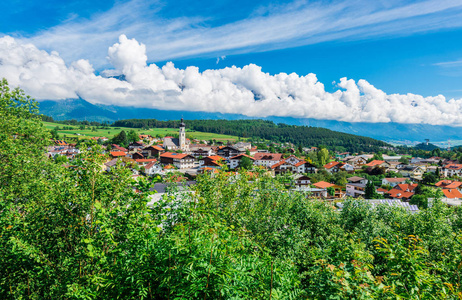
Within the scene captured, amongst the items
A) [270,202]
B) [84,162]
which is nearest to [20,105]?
[84,162]

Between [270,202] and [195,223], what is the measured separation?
7045mm

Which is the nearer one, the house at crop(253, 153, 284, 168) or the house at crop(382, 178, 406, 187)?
the house at crop(382, 178, 406, 187)

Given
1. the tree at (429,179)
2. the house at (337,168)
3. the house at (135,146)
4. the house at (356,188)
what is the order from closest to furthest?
the house at (356,188)
the tree at (429,179)
the house at (337,168)
the house at (135,146)

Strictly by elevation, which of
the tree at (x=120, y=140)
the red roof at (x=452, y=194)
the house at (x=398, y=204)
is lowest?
the red roof at (x=452, y=194)

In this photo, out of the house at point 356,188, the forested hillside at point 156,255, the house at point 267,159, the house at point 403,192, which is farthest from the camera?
the house at point 267,159

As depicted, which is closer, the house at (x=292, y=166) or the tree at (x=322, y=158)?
the house at (x=292, y=166)

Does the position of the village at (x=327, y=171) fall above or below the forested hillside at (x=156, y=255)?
below

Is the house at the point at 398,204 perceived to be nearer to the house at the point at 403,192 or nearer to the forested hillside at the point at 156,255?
the forested hillside at the point at 156,255

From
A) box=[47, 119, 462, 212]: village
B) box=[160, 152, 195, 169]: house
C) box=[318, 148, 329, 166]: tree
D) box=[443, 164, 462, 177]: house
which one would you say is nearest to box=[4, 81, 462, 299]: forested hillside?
box=[47, 119, 462, 212]: village

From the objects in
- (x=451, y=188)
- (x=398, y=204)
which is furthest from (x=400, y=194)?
(x=398, y=204)

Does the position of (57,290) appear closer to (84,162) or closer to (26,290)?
(26,290)

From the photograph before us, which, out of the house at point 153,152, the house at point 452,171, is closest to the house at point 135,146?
the house at point 153,152

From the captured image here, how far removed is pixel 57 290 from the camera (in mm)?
4809

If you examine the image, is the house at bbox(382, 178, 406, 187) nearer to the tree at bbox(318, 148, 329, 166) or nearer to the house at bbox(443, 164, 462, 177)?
the tree at bbox(318, 148, 329, 166)
